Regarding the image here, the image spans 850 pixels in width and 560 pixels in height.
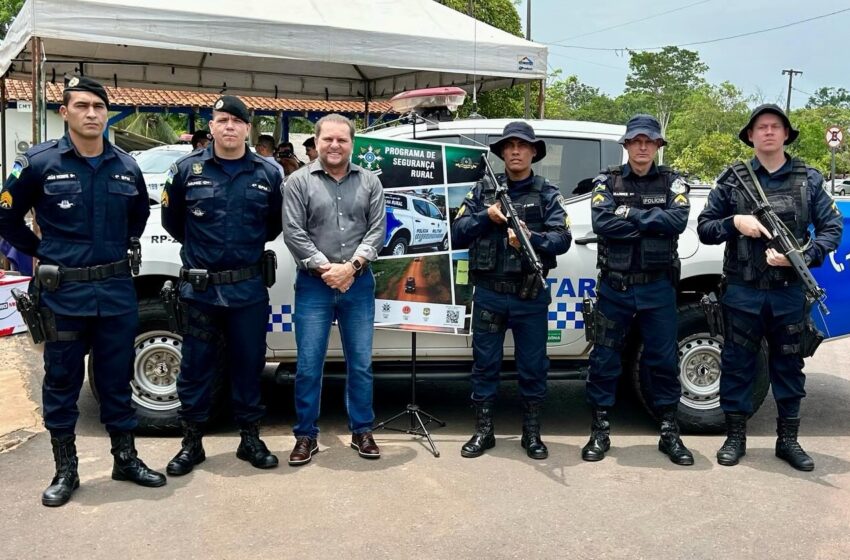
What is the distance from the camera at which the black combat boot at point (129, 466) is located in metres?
3.83

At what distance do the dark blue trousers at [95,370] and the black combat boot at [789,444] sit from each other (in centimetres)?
348

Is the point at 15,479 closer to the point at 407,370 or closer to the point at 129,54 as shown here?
the point at 407,370

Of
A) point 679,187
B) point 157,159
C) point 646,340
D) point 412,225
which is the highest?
point 157,159

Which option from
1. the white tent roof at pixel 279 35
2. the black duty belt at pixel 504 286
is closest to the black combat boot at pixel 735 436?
the black duty belt at pixel 504 286

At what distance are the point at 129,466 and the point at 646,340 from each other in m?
2.84

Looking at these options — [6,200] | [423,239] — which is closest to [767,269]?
[423,239]

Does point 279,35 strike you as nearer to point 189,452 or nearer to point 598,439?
point 189,452

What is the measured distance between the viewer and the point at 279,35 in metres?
5.88

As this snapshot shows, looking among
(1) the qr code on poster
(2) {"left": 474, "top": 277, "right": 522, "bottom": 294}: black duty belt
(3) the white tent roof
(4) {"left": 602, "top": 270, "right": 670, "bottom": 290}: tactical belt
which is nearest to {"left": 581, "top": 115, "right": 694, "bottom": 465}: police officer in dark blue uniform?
(4) {"left": 602, "top": 270, "right": 670, "bottom": 290}: tactical belt

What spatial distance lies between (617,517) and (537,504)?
1.22 feet

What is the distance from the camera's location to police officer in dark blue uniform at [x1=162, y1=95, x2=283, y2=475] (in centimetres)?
396

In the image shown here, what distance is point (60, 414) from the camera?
3697 millimetres

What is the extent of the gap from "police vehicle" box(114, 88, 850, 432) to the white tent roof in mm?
1536

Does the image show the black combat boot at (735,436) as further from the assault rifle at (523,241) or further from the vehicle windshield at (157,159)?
the vehicle windshield at (157,159)
